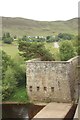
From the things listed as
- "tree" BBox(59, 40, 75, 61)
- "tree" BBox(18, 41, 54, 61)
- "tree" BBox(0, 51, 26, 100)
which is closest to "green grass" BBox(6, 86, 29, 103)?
"tree" BBox(0, 51, 26, 100)

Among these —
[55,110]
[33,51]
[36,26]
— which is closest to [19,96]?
[55,110]

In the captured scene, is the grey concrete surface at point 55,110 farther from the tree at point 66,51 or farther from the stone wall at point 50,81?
the tree at point 66,51

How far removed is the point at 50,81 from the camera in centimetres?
2264

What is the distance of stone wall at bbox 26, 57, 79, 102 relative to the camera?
73.5ft

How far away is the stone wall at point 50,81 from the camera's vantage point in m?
22.4

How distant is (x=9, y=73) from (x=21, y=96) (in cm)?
212

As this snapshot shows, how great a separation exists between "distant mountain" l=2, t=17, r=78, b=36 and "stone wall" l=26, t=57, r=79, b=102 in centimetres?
3902

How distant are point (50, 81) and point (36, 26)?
4937cm

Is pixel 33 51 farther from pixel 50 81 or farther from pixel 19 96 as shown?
pixel 50 81

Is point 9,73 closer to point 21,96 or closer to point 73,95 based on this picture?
point 21,96


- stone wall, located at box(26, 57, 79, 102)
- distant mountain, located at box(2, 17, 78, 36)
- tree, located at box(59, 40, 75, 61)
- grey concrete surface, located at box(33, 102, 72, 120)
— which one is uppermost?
distant mountain, located at box(2, 17, 78, 36)

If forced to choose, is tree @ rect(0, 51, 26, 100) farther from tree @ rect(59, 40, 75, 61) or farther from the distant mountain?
the distant mountain

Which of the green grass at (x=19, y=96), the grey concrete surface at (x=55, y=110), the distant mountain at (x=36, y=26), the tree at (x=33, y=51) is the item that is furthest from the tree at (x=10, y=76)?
the distant mountain at (x=36, y=26)

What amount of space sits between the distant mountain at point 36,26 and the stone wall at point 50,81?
1536 inches
